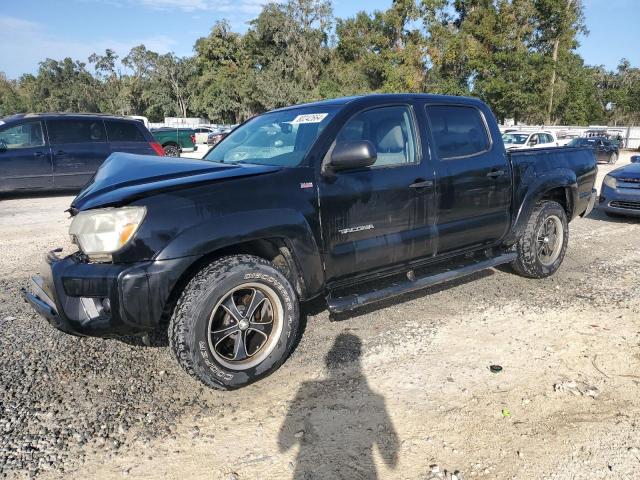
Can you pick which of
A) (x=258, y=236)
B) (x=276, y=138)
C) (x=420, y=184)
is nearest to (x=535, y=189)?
(x=420, y=184)

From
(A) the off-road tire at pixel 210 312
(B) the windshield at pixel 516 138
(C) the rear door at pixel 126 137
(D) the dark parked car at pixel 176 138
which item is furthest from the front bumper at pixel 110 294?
(D) the dark parked car at pixel 176 138

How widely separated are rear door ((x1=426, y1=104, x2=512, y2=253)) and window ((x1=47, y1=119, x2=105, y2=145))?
8.93m

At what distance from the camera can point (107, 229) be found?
2682 mm

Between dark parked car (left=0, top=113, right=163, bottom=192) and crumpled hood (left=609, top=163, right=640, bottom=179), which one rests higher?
dark parked car (left=0, top=113, right=163, bottom=192)

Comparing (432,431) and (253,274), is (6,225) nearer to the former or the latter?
(253,274)

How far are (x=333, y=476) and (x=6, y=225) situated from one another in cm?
762

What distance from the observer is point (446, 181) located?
403 cm

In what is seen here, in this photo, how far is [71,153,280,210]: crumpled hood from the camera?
9.16ft

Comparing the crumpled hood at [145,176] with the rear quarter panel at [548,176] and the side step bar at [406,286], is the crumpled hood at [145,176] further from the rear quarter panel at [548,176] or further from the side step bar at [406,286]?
the rear quarter panel at [548,176]

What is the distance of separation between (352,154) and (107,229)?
158 cm

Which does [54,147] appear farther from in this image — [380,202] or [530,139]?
[530,139]

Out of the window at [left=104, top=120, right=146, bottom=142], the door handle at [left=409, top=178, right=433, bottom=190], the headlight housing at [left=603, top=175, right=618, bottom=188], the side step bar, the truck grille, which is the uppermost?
the window at [left=104, top=120, right=146, bottom=142]

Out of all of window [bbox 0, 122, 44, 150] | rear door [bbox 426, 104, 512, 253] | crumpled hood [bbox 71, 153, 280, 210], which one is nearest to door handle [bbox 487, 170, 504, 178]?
rear door [bbox 426, 104, 512, 253]

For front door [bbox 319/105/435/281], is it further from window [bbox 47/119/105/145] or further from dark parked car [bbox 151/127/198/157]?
dark parked car [bbox 151/127/198/157]
